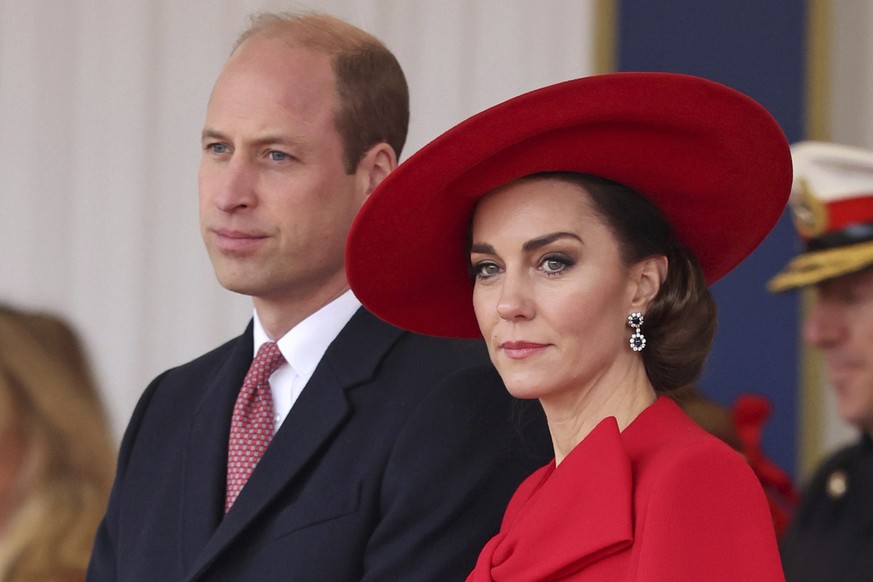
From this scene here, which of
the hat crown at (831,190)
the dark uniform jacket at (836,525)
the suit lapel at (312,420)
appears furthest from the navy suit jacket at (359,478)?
the hat crown at (831,190)

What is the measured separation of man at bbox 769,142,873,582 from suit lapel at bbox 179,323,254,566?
1228mm

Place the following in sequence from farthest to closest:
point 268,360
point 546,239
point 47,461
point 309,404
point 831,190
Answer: point 47,461, point 831,190, point 268,360, point 309,404, point 546,239

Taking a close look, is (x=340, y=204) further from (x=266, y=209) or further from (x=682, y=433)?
(x=682, y=433)

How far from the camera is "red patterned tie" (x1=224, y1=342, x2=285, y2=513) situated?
78.9 inches

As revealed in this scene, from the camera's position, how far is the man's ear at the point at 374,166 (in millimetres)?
2082

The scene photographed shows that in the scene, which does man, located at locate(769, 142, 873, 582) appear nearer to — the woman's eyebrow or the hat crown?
the hat crown

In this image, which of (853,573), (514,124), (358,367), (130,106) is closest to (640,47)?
(130,106)

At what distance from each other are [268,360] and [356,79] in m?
0.40

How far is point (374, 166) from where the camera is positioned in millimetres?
2104

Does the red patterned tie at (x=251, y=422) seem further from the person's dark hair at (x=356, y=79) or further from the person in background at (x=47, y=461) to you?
the person in background at (x=47, y=461)

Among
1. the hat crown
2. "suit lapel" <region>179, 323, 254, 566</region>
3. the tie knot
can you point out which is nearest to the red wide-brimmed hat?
the tie knot

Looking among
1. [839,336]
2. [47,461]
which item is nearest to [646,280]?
[839,336]

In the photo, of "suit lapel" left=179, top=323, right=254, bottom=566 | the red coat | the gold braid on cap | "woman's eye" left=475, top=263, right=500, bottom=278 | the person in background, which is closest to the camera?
the red coat

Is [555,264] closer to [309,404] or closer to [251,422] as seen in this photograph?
[309,404]
